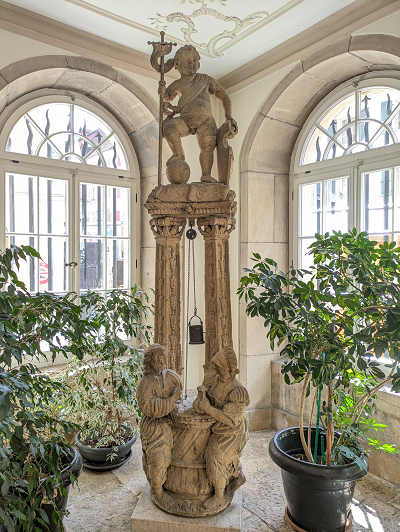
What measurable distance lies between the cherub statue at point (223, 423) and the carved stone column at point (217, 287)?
0.67 ft

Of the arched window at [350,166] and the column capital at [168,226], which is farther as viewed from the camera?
the arched window at [350,166]

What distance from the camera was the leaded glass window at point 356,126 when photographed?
279 centimetres

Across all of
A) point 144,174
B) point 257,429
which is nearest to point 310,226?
point 144,174

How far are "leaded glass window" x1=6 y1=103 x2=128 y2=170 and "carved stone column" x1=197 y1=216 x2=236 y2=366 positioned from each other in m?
1.58

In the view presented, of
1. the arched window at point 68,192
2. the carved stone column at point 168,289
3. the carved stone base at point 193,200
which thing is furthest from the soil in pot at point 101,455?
the carved stone base at point 193,200

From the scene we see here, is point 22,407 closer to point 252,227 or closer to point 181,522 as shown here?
point 181,522

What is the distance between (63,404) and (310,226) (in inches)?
91.2

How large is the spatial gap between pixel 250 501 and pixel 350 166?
2351 mm

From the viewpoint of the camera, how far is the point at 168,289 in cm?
230

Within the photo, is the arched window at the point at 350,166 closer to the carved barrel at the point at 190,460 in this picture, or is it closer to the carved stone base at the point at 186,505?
the carved barrel at the point at 190,460

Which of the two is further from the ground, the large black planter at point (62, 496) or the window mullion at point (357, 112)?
the window mullion at point (357, 112)

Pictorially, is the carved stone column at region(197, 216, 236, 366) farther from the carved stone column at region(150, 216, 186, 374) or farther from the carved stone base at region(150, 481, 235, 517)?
the carved stone base at region(150, 481, 235, 517)

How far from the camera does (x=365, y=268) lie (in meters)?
1.92

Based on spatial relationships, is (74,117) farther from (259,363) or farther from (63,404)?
(259,363)
